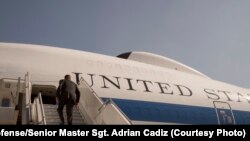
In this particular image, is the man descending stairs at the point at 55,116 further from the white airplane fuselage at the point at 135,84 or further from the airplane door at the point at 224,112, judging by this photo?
the airplane door at the point at 224,112

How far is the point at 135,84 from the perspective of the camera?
1422cm

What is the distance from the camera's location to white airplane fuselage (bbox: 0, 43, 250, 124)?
508 inches

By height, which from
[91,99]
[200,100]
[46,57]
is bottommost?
[91,99]

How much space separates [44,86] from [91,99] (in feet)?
8.80

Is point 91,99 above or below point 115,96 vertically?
below

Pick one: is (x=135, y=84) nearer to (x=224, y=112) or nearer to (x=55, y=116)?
(x=224, y=112)

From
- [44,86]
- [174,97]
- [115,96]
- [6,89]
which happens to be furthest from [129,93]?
[6,89]

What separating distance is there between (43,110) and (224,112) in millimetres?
9862

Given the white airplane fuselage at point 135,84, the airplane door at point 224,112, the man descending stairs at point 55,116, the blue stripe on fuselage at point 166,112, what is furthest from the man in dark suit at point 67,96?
the airplane door at point 224,112

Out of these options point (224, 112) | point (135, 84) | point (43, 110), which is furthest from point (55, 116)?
point (224, 112)

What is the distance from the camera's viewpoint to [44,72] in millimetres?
12719

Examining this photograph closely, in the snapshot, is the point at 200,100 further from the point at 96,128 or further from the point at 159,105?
the point at 96,128

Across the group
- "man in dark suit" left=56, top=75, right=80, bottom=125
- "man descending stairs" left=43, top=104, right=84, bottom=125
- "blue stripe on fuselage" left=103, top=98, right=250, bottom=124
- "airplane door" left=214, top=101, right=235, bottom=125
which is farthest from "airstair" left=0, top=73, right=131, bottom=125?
"airplane door" left=214, top=101, right=235, bottom=125

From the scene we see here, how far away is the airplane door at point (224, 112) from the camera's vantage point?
15785mm
